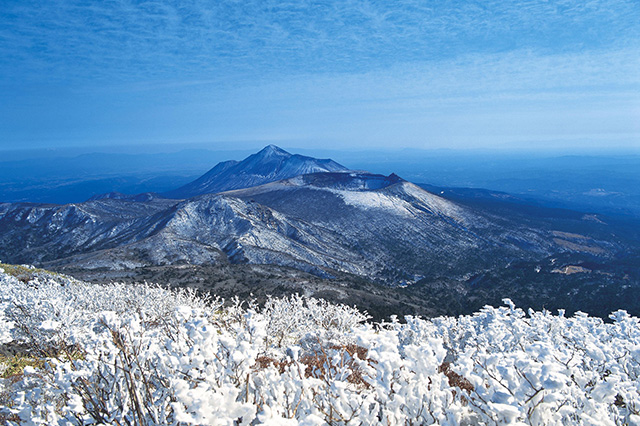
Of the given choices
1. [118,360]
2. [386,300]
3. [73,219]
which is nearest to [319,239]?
[386,300]

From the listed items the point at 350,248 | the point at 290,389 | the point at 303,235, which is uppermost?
the point at 290,389

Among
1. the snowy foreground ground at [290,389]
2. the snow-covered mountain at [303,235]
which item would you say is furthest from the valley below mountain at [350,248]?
the snowy foreground ground at [290,389]

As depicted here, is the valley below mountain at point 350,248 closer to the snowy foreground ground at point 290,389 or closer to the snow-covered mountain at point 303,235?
the snow-covered mountain at point 303,235

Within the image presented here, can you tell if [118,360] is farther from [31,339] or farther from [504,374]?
[31,339]

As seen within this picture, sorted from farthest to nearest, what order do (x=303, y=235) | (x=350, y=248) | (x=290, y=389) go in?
(x=350, y=248)
(x=303, y=235)
(x=290, y=389)

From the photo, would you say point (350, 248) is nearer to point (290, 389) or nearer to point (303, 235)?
point (303, 235)

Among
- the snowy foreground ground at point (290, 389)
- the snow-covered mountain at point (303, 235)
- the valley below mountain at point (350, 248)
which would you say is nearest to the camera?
the snowy foreground ground at point (290, 389)

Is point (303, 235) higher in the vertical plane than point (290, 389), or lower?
lower

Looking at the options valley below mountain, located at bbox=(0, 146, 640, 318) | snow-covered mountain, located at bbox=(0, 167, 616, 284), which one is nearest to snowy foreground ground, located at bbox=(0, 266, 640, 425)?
valley below mountain, located at bbox=(0, 146, 640, 318)

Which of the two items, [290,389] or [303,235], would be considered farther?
[303,235]

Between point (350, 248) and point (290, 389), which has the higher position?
point (290, 389)

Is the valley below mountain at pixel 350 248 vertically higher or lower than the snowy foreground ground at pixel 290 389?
lower

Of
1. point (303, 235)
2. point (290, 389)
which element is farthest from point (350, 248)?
point (290, 389)

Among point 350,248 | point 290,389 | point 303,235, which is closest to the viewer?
point 290,389
